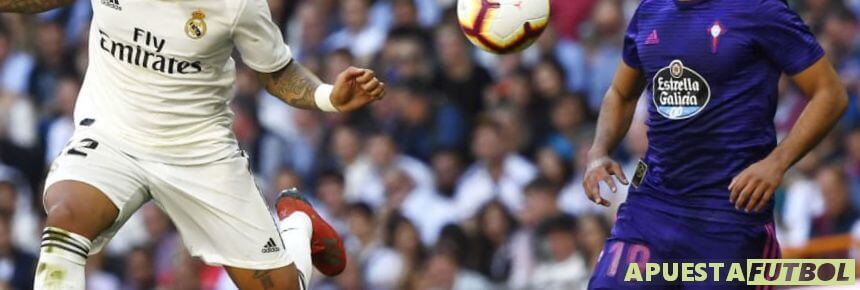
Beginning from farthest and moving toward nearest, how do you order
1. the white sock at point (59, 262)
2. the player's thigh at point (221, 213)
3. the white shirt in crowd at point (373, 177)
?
the white shirt in crowd at point (373, 177), the player's thigh at point (221, 213), the white sock at point (59, 262)

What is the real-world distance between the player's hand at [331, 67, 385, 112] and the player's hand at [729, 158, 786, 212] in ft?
5.17

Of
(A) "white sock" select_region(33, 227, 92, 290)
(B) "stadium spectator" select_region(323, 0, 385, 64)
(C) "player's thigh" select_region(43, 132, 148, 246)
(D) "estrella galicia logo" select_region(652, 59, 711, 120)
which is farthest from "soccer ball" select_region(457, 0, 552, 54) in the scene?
(B) "stadium spectator" select_region(323, 0, 385, 64)

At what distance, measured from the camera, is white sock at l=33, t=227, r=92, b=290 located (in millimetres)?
7980

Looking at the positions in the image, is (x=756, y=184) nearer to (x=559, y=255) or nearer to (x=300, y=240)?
(x=300, y=240)

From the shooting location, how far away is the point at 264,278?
8.76 meters

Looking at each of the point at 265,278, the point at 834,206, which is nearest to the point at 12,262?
the point at 834,206

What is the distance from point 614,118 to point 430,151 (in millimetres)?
6173

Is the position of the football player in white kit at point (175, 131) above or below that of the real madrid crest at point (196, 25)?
below

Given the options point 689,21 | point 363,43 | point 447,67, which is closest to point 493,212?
point 447,67

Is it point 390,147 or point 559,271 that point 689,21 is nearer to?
point 559,271

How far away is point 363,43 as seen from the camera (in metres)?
15.8

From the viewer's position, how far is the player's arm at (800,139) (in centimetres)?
764

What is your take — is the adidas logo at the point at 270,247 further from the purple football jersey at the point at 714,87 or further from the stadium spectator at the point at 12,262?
the stadium spectator at the point at 12,262

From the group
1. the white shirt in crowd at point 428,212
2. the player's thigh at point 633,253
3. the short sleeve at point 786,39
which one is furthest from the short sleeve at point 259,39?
the white shirt in crowd at point 428,212
